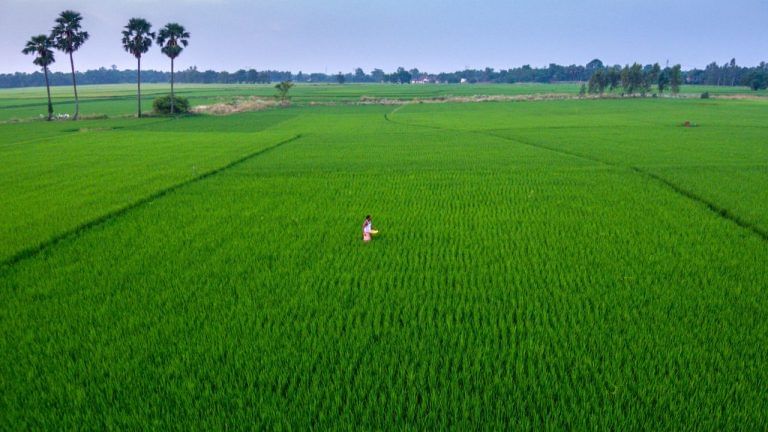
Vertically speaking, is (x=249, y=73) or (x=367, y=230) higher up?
(x=249, y=73)

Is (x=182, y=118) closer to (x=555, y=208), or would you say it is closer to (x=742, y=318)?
(x=555, y=208)

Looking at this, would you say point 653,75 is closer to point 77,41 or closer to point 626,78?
point 626,78

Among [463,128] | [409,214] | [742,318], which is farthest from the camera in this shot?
[463,128]

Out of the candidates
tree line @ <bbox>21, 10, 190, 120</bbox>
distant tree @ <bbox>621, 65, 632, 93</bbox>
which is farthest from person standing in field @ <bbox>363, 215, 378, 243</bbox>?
distant tree @ <bbox>621, 65, 632, 93</bbox>

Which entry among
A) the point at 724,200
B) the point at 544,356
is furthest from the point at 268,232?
the point at 724,200

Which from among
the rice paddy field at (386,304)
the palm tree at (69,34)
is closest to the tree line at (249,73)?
the palm tree at (69,34)

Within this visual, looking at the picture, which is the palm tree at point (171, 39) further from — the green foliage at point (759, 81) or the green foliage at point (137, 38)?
the green foliage at point (759, 81)

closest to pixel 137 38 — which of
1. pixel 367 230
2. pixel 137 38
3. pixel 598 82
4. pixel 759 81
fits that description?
pixel 137 38

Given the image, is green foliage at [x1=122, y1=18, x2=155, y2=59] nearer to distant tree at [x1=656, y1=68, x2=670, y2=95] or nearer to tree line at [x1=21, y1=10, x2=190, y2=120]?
tree line at [x1=21, y1=10, x2=190, y2=120]
